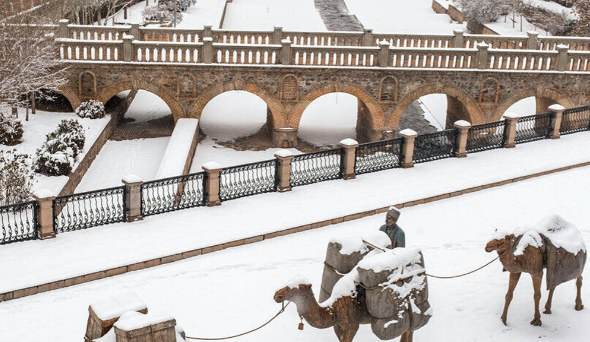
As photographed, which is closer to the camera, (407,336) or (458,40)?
(407,336)

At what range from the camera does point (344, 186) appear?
18047 mm

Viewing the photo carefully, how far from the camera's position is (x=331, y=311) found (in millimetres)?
10109

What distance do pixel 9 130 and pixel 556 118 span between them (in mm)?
15080

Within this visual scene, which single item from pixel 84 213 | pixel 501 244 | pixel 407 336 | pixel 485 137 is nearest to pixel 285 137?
pixel 485 137

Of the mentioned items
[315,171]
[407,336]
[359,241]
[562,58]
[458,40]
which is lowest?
[407,336]

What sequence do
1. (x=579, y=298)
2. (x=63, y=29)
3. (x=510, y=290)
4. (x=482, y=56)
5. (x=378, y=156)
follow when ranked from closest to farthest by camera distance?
(x=510, y=290) < (x=579, y=298) < (x=378, y=156) < (x=63, y=29) < (x=482, y=56)

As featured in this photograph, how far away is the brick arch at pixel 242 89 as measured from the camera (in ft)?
85.8

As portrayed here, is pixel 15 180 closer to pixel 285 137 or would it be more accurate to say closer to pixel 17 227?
pixel 17 227

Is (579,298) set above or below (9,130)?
above

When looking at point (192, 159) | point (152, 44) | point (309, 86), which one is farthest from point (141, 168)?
point (309, 86)

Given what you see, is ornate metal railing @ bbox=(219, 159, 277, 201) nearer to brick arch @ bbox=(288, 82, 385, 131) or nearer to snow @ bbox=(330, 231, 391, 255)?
snow @ bbox=(330, 231, 391, 255)

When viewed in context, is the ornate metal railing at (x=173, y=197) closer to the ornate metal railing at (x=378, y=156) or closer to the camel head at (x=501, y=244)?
the ornate metal railing at (x=378, y=156)

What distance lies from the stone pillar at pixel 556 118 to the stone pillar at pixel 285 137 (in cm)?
886

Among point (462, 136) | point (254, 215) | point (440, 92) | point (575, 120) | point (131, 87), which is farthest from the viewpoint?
point (440, 92)
